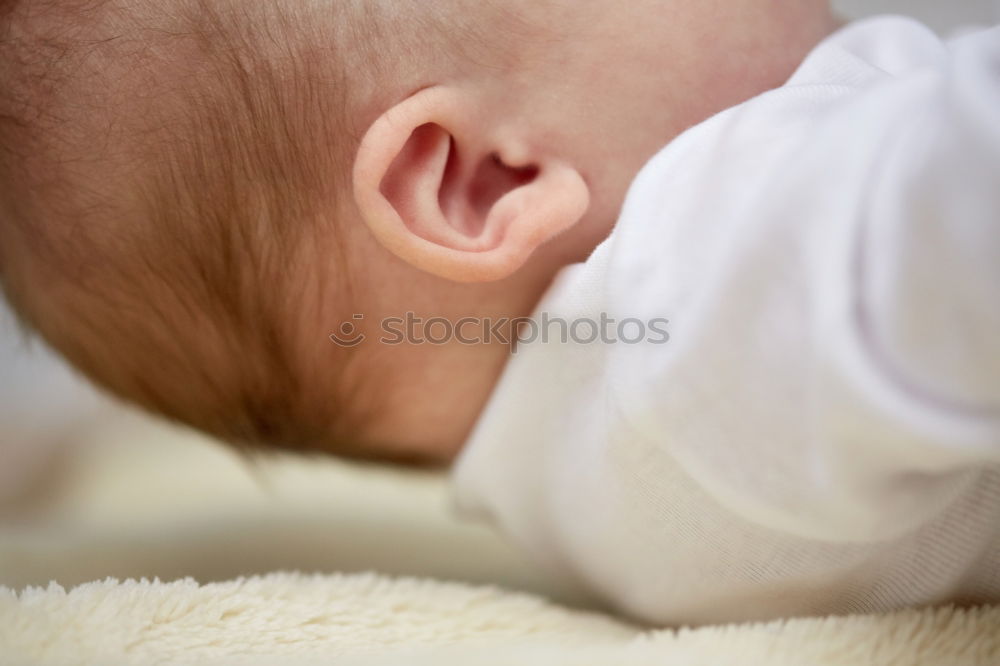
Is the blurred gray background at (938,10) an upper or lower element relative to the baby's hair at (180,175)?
upper

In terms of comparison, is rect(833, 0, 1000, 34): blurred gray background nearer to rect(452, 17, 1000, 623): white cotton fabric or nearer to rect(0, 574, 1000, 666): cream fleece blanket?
rect(452, 17, 1000, 623): white cotton fabric

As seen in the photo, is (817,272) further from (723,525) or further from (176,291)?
(176,291)

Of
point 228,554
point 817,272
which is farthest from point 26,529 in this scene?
point 817,272

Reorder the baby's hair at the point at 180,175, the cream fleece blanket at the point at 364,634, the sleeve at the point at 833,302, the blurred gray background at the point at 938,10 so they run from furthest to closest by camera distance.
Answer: the blurred gray background at the point at 938,10 < the baby's hair at the point at 180,175 < the cream fleece blanket at the point at 364,634 < the sleeve at the point at 833,302

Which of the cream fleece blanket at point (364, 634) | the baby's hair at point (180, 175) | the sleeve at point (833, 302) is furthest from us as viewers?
the baby's hair at point (180, 175)

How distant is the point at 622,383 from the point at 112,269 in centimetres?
43

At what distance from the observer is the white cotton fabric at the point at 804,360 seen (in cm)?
47

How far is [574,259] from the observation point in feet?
2.59

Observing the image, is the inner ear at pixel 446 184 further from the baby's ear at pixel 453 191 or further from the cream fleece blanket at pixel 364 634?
the cream fleece blanket at pixel 364 634

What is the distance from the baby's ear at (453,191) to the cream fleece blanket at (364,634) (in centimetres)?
26

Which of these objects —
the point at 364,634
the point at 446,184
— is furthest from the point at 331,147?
the point at 364,634

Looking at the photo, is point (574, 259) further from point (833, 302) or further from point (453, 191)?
point (833, 302)

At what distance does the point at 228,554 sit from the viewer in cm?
94

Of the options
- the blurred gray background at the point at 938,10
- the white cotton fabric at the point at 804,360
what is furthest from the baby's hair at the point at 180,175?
the blurred gray background at the point at 938,10
